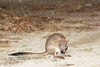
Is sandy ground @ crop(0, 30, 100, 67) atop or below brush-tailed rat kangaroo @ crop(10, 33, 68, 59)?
below

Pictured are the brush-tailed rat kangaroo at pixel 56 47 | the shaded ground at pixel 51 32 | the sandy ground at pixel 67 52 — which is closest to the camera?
the sandy ground at pixel 67 52

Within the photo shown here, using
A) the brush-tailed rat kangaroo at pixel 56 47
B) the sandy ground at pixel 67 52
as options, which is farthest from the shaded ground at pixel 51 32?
the brush-tailed rat kangaroo at pixel 56 47

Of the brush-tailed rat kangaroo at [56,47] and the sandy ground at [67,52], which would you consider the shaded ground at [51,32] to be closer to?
the sandy ground at [67,52]

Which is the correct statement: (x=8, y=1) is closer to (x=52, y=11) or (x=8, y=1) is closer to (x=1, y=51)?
(x=52, y=11)

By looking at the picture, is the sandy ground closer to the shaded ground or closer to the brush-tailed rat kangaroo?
the shaded ground

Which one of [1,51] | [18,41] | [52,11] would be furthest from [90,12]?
[1,51]

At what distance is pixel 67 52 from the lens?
8.65 meters

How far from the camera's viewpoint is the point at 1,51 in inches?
351

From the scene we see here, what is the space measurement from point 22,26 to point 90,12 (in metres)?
4.51

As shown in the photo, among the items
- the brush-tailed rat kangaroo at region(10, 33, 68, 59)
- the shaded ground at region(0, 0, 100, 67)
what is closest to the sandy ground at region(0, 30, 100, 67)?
the shaded ground at region(0, 0, 100, 67)

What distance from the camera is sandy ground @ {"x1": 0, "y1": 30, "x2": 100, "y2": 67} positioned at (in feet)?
25.2

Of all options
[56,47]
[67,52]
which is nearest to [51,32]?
[67,52]

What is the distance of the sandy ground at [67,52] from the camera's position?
25.2 feet

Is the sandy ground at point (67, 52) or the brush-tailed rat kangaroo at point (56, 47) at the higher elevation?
the brush-tailed rat kangaroo at point (56, 47)
